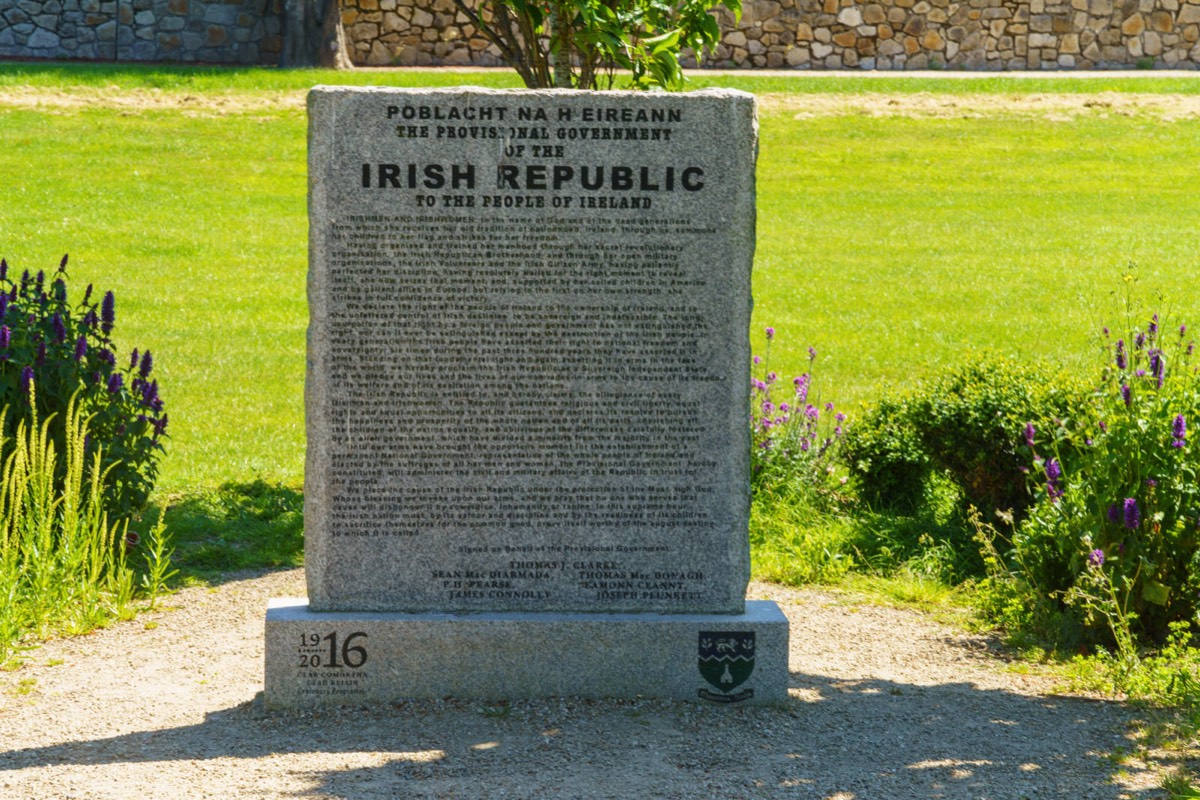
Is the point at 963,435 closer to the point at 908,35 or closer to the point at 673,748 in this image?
the point at 673,748

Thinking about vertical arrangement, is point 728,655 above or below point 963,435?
below

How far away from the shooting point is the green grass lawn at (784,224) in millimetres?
11148

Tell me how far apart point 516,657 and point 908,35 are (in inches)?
889

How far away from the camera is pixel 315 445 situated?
17.1ft

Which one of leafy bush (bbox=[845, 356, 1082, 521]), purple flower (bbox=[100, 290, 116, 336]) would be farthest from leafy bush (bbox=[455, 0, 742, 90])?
purple flower (bbox=[100, 290, 116, 336])

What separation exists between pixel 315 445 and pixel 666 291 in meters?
1.29

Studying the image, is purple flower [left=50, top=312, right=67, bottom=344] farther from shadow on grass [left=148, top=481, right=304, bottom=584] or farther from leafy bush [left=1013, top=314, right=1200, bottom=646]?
leafy bush [left=1013, top=314, right=1200, bottom=646]

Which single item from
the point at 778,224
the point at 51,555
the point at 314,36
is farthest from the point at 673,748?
the point at 314,36

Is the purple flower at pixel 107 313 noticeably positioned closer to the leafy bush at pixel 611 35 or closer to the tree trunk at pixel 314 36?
the leafy bush at pixel 611 35

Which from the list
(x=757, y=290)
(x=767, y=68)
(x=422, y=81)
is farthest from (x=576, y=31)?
(x=767, y=68)

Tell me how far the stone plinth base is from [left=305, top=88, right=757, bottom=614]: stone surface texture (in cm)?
11

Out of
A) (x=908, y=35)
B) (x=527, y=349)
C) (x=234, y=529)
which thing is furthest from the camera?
(x=908, y=35)

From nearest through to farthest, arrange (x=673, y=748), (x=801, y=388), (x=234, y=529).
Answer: (x=673, y=748) < (x=234, y=529) < (x=801, y=388)

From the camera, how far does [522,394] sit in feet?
17.2
